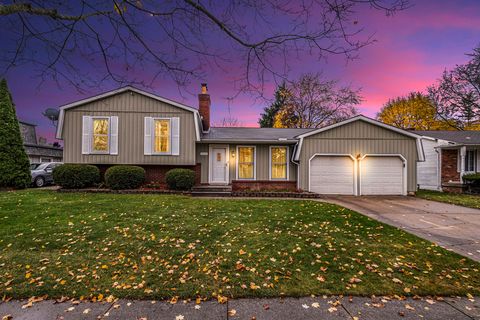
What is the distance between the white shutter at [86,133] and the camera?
40.2 ft

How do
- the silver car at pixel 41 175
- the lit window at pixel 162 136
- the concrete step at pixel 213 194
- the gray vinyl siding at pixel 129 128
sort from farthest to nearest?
1. the silver car at pixel 41 175
2. the lit window at pixel 162 136
3. the gray vinyl siding at pixel 129 128
4. the concrete step at pixel 213 194

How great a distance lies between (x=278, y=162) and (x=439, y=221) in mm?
7750

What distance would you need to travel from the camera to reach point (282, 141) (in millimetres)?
12922

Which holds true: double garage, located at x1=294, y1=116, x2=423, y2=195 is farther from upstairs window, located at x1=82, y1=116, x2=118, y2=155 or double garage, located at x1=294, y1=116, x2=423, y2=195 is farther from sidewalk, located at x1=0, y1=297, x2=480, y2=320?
upstairs window, located at x1=82, y1=116, x2=118, y2=155

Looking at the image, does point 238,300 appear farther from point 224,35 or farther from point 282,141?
point 282,141

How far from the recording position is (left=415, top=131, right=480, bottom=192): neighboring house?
14.6 m

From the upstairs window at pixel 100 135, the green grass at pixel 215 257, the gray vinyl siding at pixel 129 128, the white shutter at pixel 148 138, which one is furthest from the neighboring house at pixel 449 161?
the upstairs window at pixel 100 135

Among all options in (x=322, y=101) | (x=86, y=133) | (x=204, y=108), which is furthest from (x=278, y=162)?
(x=322, y=101)

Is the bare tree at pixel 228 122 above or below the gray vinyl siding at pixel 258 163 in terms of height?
above

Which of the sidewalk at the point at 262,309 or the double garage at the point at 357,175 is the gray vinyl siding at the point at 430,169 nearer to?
the double garage at the point at 357,175

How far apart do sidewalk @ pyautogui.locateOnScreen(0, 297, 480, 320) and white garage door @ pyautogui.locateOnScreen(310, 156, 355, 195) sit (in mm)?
9482

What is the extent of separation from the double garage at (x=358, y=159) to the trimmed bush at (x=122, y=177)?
326 inches

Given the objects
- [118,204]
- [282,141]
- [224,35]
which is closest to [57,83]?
[224,35]

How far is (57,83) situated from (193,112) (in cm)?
966
